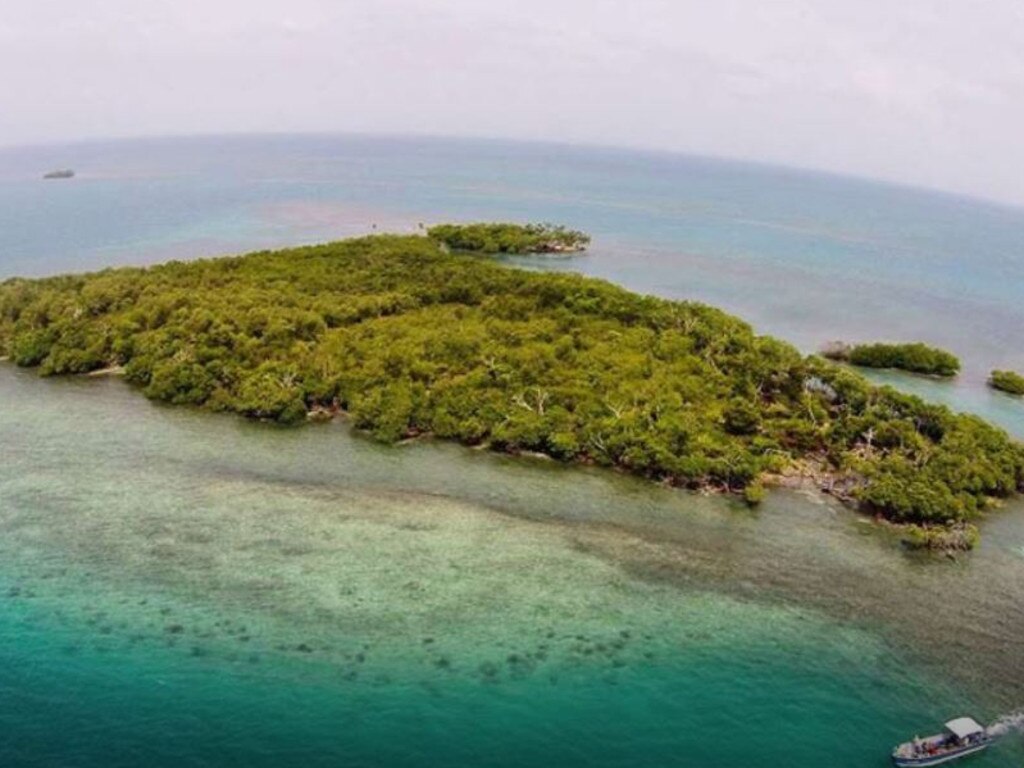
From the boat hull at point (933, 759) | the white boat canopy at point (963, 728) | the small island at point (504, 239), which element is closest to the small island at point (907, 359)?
the white boat canopy at point (963, 728)

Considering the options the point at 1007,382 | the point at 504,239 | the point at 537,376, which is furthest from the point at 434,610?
the point at 504,239

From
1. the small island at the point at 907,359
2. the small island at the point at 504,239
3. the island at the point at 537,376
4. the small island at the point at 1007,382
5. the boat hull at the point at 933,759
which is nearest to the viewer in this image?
the boat hull at the point at 933,759

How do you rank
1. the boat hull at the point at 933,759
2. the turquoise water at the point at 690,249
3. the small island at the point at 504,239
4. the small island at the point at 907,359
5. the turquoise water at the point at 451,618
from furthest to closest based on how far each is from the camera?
1. the small island at the point at 504,239
2. the turquoise water at the point at 690,249
3. the small island at the point at 907,359
4. the turquoise water at the point at 451,618
5. the boat hull at the point at 933,759

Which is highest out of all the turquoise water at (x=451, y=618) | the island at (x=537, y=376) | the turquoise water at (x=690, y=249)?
the turquoise water at (x=690, y=249)

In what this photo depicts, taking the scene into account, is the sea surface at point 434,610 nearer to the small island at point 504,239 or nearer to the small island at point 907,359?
the small island at point 907,359

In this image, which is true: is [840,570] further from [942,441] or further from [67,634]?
[67,634]

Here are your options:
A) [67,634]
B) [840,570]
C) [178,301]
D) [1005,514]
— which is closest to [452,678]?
[67,634]

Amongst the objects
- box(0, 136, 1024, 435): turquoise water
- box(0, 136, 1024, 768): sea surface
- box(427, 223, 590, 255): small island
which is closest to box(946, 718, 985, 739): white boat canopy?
box(0, 136, 1024, 768): sea surface
